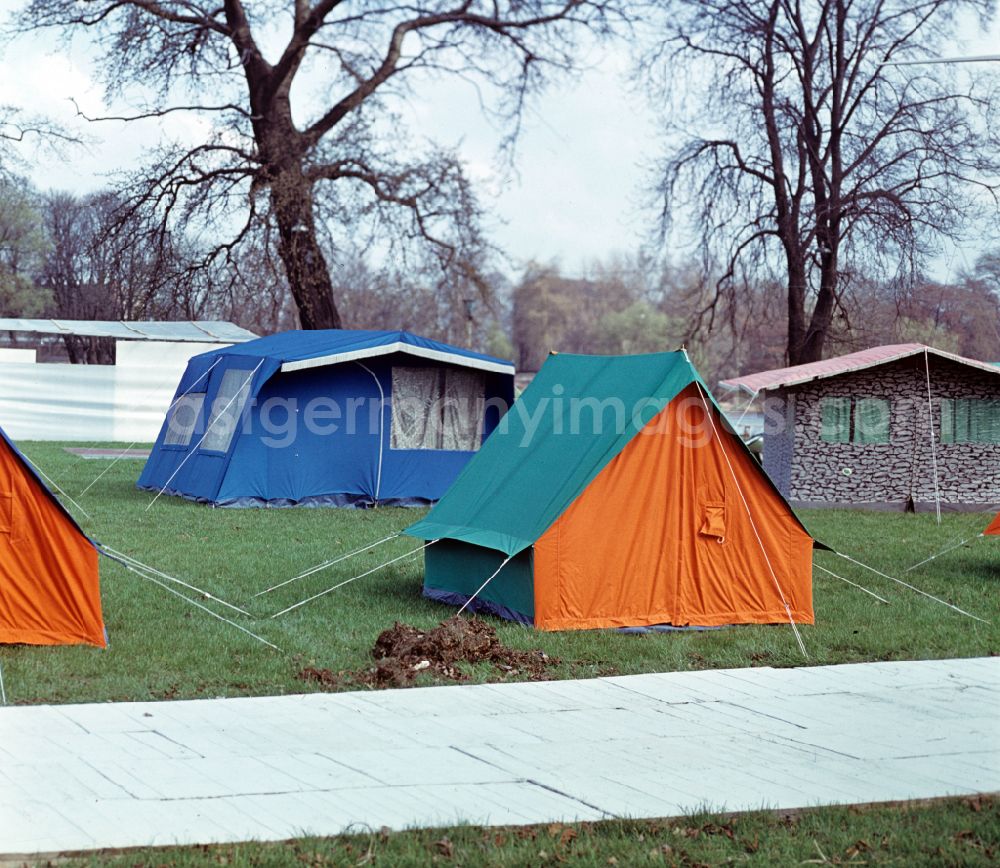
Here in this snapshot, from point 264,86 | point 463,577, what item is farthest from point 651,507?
point 264,86

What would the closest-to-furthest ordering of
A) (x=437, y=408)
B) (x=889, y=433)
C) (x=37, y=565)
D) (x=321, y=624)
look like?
(x=37, y=565) < (x=321, y=624) < (x=437, y=408) < (x=889, y=433)

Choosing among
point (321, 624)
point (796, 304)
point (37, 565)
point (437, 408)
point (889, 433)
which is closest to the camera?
point (37, 565)

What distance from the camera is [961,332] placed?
4100cm

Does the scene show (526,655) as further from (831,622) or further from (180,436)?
(180,436)

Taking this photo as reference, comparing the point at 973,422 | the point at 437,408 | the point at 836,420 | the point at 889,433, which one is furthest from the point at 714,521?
the point at 973,422

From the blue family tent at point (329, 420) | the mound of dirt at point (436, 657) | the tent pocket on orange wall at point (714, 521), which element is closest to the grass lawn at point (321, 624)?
the mound of dirt at point (436, 657)

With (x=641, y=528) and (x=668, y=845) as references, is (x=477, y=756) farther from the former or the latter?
(x=641, y=528)

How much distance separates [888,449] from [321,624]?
15.0m

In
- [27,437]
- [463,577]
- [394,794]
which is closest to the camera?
[394,794]

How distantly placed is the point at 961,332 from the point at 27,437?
91.3ft

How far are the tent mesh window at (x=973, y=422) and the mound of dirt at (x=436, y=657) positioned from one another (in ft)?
50.9

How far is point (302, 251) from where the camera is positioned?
24.6 metres

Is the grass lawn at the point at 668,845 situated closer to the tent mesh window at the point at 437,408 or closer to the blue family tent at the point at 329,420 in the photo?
the blue family tent at the point at 329,420

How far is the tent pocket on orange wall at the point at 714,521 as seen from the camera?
31.2 ft
